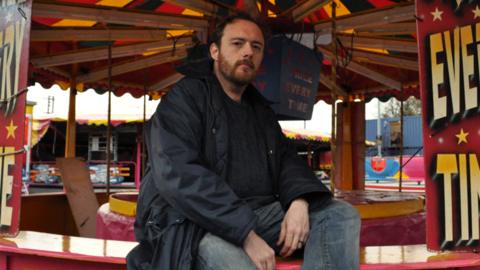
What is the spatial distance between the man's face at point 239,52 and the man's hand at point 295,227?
0.55m

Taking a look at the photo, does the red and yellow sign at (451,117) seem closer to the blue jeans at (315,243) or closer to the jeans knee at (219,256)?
the blue jeans at (315,243)

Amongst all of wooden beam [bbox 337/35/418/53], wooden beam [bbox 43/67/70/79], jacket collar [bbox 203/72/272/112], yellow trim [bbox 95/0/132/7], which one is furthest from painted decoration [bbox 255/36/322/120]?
wooden beam [bbox 43/67/70/79]

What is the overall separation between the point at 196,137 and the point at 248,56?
1.34ft

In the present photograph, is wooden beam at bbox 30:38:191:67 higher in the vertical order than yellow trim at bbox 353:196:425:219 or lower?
higher

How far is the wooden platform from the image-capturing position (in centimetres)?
210

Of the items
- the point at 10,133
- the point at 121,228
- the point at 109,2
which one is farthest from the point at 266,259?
the point at 109,2

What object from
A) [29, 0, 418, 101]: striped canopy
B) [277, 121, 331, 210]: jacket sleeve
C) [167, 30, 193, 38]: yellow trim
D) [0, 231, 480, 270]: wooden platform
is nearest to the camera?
[277, 121, 331, 210]: jacket sleeve

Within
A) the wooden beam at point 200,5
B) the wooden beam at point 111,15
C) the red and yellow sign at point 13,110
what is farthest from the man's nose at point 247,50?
the wooden beam at point 111,15

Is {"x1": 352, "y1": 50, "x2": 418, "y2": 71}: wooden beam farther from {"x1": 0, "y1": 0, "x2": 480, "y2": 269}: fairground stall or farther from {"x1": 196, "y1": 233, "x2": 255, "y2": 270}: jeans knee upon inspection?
{"x1": 196, "y1": 233, "x2": 255, "y2": 270}: jeans knee

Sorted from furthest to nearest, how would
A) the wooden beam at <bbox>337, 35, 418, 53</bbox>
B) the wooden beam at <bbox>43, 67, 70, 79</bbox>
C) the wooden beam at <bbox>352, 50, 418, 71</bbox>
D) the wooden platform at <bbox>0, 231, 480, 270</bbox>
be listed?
the wooden beam at <bbox>43, 67, 70, 79</bbox> < the wooden beam at <bbox>352, 50, 418, 71</bbox> < the wooden beam at <bbox>337, 35, 418, 53</bbox> < the wooden platform at <bbox>0, 231, 480, 270</bbox>

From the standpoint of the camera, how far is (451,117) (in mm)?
2301

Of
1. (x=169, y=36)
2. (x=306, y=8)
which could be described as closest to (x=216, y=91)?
(x=306, y=8)

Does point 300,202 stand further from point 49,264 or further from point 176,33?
point 176,33

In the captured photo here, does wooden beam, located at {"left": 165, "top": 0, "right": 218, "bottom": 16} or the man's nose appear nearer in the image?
the man's nose
